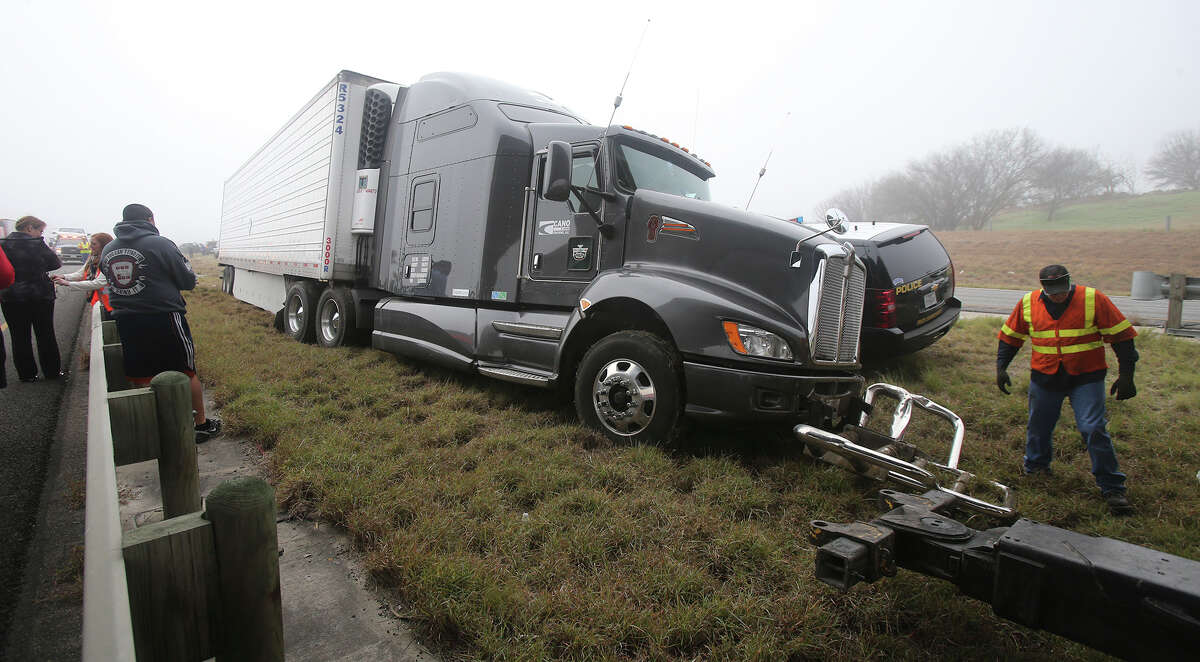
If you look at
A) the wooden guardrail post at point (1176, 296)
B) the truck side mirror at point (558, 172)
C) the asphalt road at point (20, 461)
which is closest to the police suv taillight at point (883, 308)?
the truck side mirror at point (558, 172)

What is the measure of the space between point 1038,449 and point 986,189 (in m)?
51.5

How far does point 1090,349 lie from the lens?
407 centimetres

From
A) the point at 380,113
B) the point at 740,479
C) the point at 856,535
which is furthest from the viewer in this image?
the point at 380,113

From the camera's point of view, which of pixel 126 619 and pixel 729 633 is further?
pixel 729 633

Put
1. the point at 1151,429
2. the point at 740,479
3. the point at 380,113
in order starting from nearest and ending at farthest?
the point at 740,479 < the point at 1151,429 < the point at 380,113

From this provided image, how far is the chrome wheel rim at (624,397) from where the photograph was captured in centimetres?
427

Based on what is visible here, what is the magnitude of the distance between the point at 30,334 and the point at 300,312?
2918 mm

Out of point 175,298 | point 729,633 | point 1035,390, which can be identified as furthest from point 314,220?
point 1035,390

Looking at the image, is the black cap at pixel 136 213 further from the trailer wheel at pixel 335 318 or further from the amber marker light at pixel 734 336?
the amber marker light at pixel 734 336

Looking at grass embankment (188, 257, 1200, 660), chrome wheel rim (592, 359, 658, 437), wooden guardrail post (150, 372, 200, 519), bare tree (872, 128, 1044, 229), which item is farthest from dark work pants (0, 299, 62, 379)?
bare tree (872, 128, 1044, 229)

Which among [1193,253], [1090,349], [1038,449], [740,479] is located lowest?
[740,479]

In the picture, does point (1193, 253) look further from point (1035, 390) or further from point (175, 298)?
point (175, 298)

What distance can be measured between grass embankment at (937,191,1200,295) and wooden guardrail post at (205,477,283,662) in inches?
928

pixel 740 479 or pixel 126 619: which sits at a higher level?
pixel 126 619
